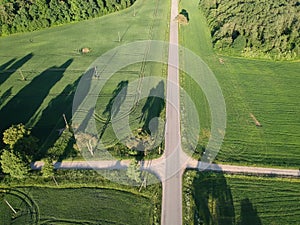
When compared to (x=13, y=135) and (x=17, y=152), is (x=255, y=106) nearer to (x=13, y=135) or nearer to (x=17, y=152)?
(x=17, y=152)

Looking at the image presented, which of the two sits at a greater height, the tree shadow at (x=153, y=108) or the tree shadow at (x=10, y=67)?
the tree shadow at (x=10, y=67)

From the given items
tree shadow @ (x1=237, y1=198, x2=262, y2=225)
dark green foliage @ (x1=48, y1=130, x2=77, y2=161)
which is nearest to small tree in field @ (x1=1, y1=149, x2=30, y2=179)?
dark green foliage @ (x1=48, y1=130, x2=77, y2=161)

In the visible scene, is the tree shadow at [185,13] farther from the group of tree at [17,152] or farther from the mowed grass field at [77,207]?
the mowed grass field at [77,207]

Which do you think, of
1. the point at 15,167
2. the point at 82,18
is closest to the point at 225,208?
the point at 15,167

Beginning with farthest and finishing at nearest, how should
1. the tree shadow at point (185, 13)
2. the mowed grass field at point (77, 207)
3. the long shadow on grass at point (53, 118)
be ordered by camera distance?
the tree shadow at point (185, 13) → the long shadow on grass at point (53, 118) → the mowed grass field at point (77, 207)

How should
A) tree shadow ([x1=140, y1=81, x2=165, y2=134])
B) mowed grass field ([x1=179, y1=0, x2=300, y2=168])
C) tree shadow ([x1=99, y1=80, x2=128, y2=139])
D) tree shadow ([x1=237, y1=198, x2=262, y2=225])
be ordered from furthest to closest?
1. tree shadow ([x1=99, y1=80, x2=128, y2=139])
2. tree shadow ([x1=140, y1=81, x2=165, y2=134])
3. mowed grass field ([x1=179, y1=0, x2=300, y2=168])
4. tree shadow ([x1=237, y1=198, x2=262, y2=225])

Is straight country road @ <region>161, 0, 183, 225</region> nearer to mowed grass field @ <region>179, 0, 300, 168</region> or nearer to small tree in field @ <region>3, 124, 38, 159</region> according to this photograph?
mowed grass field @ <region>179, 0, 300, 168</region>

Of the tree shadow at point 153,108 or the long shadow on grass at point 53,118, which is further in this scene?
the tree shadow at point 153,108

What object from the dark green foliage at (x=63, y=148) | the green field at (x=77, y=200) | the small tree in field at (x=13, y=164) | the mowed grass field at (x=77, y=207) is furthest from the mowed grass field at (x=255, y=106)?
the small tree in field at (x=13, y=164)
